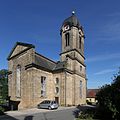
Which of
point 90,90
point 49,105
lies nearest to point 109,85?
point 49,105

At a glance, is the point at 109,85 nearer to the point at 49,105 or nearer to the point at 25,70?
the point at 49,105

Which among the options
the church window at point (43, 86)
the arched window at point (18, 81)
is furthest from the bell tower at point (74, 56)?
the arched window at point (18, 81)

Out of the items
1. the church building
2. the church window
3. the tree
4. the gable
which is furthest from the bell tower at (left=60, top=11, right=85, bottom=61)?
the tree

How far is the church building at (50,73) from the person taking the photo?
1594 inches

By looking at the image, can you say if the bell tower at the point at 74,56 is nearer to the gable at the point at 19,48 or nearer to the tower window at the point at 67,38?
the tower window at the point at 67,38

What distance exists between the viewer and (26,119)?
21984mm

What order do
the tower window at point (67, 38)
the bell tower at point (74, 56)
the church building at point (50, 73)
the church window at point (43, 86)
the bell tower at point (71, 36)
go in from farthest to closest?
1. the tower window at point (67, 38)
2. the bell tower at point (71, 36)
3. the bell tower at point (74, 56)
4. the church window at point (43, 86)
5. the church building at point (50, 73)

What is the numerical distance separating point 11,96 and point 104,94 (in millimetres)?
30416

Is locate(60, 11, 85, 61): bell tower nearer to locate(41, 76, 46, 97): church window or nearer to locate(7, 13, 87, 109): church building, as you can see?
locate(7, 13, 87, 109): church building

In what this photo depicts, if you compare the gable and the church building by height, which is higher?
the gable

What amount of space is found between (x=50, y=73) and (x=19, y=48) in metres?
8.54

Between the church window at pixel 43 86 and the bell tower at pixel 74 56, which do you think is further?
the bell tower at pixel 74 56

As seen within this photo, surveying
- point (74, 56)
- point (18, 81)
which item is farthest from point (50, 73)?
point (74, 56)

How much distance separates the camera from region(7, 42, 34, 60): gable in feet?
140
